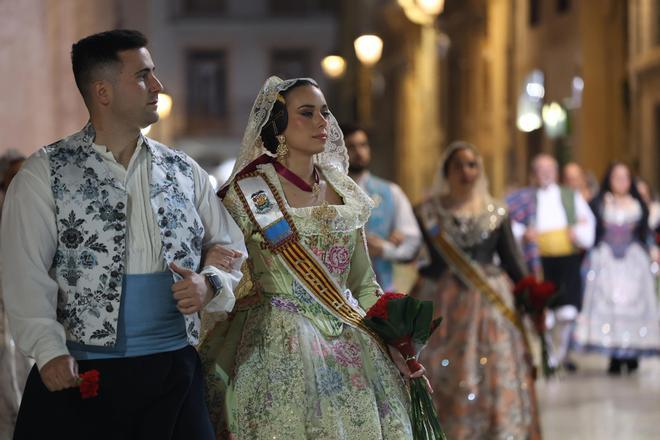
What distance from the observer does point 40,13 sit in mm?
10875

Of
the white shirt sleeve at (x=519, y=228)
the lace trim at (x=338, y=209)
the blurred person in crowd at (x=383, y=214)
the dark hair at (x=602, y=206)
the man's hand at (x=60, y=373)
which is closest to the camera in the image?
the man's hand at (x=60, y=373)

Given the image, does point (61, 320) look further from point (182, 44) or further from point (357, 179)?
point (182, 44)

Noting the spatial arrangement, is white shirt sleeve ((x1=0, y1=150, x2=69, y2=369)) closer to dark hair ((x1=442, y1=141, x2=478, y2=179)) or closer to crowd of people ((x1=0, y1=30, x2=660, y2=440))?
crowd of people ((x1=0, y1=30, x2=660, y2=440))

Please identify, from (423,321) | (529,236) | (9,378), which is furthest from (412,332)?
(529,236)

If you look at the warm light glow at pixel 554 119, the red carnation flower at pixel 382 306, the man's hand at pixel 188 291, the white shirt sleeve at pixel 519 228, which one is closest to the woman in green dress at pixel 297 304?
the red carnation flower at pixel 382 306

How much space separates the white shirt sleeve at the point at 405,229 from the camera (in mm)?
8430

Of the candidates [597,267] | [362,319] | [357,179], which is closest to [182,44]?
[597,267]

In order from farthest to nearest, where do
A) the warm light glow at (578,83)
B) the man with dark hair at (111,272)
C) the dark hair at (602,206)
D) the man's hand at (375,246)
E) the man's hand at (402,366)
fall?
the warm light glow at (578,83), the dark hair at (602,206), the man's hand at (375,246), the man's hand at (402,366), the man with dark hair at (111,272)

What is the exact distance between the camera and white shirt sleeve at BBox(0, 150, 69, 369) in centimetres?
423

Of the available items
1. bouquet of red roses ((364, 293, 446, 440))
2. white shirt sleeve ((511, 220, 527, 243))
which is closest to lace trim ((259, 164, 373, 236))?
bouquet of red roses ((364, 293, 446, 440))

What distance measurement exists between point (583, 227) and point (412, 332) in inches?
351

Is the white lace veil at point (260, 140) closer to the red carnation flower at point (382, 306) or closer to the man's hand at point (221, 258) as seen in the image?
the red carnation flower at point (382, 306)

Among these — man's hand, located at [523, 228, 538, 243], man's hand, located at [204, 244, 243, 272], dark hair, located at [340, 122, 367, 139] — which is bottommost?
man's hand, located at [523, 228, 538, 243]

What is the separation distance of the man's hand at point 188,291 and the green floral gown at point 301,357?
0.82 metres
